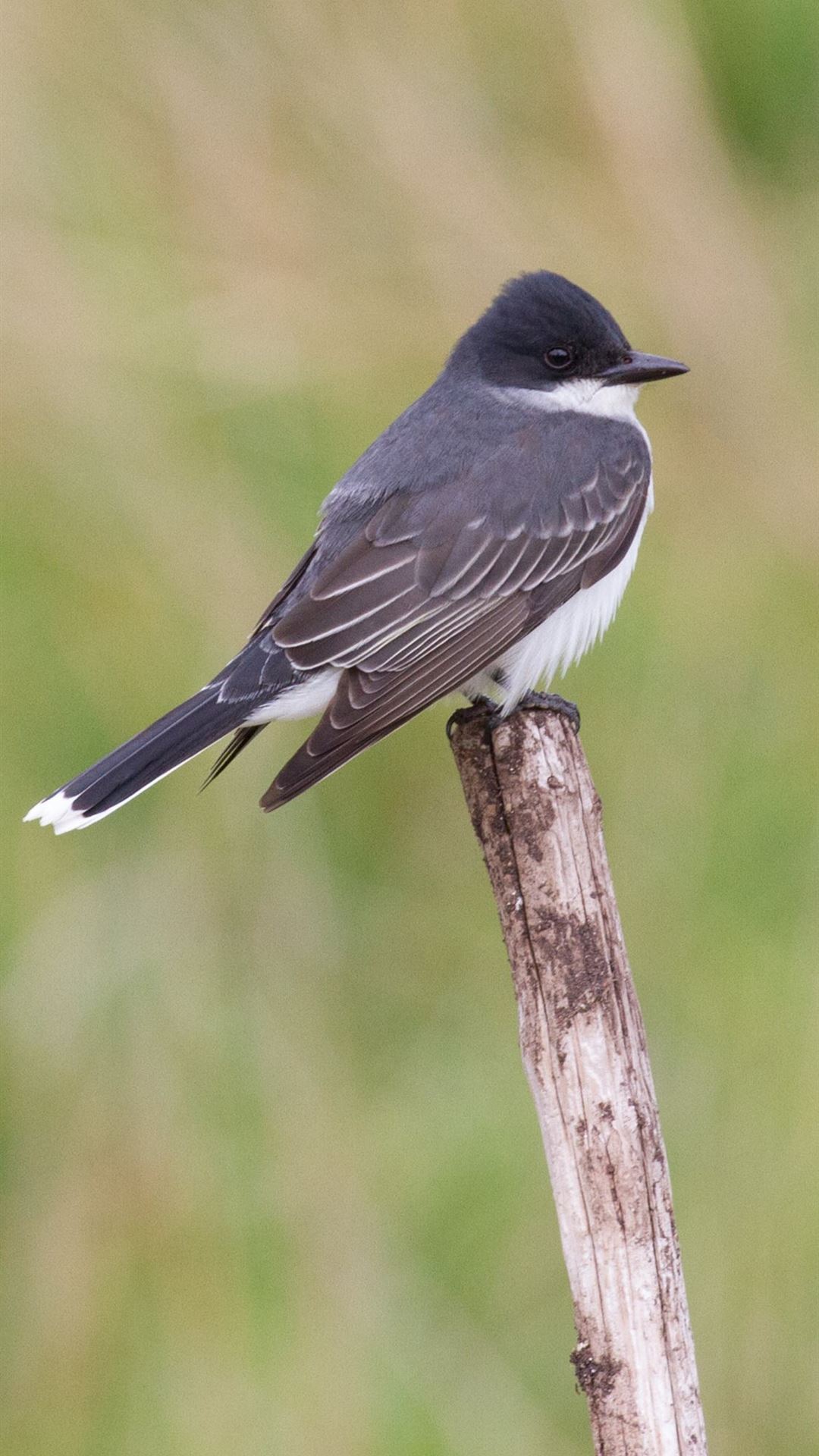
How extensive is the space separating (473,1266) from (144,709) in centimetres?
159

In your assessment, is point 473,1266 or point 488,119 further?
point 488,119

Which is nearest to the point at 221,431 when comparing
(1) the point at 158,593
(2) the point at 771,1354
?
(1) the point at 158,593

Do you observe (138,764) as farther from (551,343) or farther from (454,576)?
(551,343)

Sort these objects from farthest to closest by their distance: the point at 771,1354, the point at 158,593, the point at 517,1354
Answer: the point at 158,593, the point at 517,1354, the point at 771,1354

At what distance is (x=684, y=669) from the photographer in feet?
15.1

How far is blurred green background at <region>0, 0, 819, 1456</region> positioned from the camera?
4105mm

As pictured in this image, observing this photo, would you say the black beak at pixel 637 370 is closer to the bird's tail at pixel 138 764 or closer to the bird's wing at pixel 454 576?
the bird's wing at pixel 454 576

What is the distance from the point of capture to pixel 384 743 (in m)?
4.62

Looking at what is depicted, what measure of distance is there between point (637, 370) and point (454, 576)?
752 mm

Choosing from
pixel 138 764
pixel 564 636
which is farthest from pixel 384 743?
pixel 138 764

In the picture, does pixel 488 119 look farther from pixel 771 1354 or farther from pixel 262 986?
pixel 771 1354

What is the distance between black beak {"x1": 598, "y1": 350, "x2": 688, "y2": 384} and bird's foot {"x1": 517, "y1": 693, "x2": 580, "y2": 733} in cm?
87

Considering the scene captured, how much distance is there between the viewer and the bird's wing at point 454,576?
11.5 ft

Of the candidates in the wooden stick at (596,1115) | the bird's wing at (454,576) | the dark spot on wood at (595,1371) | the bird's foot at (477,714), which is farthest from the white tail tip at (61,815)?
the dark spot on wood at (595,1371)
